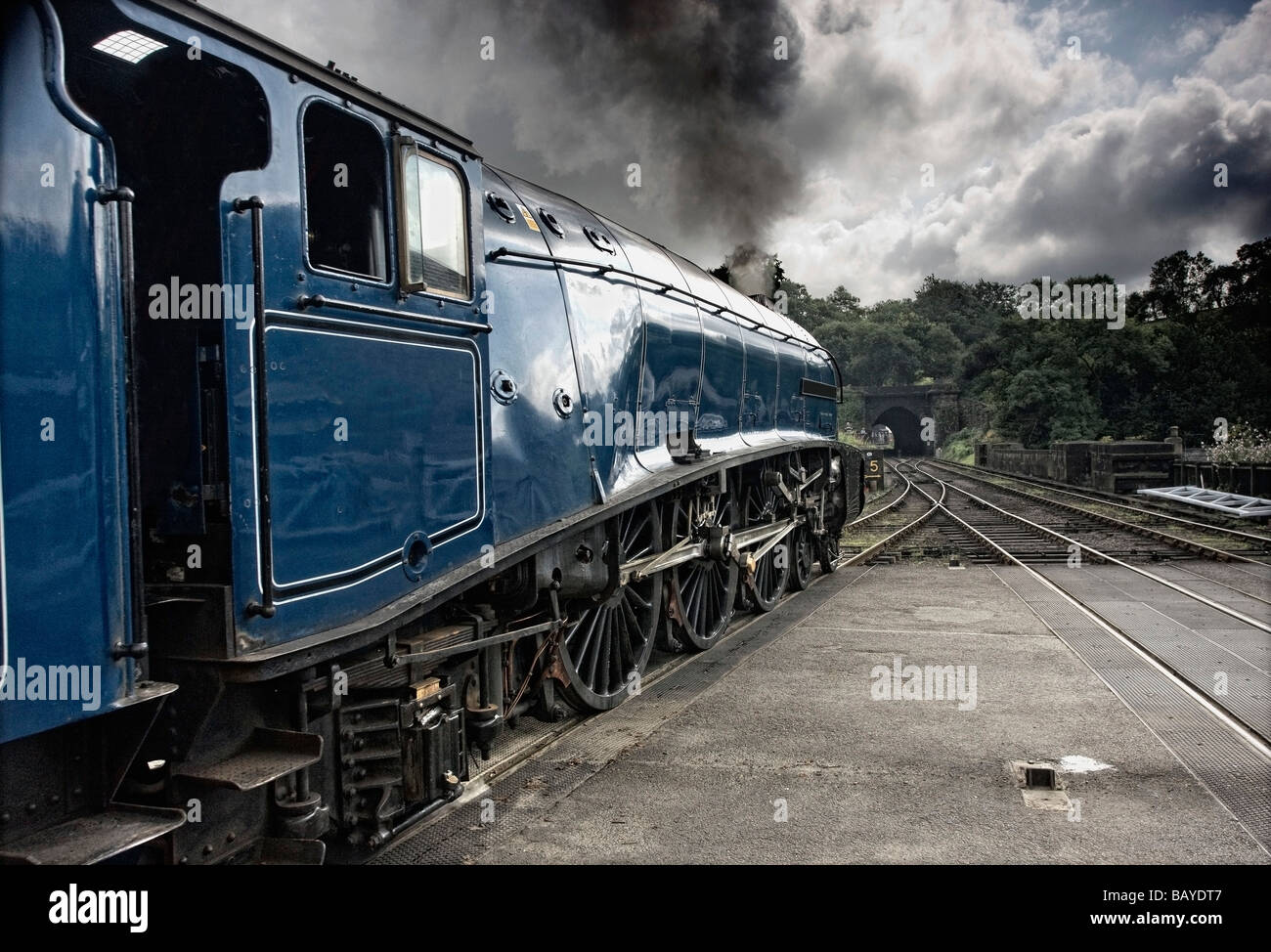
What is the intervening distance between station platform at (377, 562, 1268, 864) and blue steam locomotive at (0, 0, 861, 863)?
0.61 m

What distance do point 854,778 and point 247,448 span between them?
366 cm

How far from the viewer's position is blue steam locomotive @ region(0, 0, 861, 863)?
2.31 meters

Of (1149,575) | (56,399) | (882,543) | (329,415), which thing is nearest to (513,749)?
(329,415)

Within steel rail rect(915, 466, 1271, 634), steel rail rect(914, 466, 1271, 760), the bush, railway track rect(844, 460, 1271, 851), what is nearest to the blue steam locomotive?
railway track rect(844, 460, 1271, 851)

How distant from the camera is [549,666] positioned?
546 centimetres

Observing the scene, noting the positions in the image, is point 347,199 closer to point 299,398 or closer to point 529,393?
point 299,398

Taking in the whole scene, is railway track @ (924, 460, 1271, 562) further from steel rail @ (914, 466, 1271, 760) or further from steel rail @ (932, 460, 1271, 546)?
steel rail @ (914, 466, 1271, 760)

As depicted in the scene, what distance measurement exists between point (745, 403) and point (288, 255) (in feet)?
21.7

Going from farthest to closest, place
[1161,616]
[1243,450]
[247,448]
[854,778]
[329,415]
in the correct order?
[1243,450], [1161,616], [854,778], [329,415], [247,448]

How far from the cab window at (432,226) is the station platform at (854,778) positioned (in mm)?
2538

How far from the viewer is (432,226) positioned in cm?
382

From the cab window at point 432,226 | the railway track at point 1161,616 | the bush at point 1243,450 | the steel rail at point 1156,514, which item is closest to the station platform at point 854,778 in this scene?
the railway track at point 1161,616
